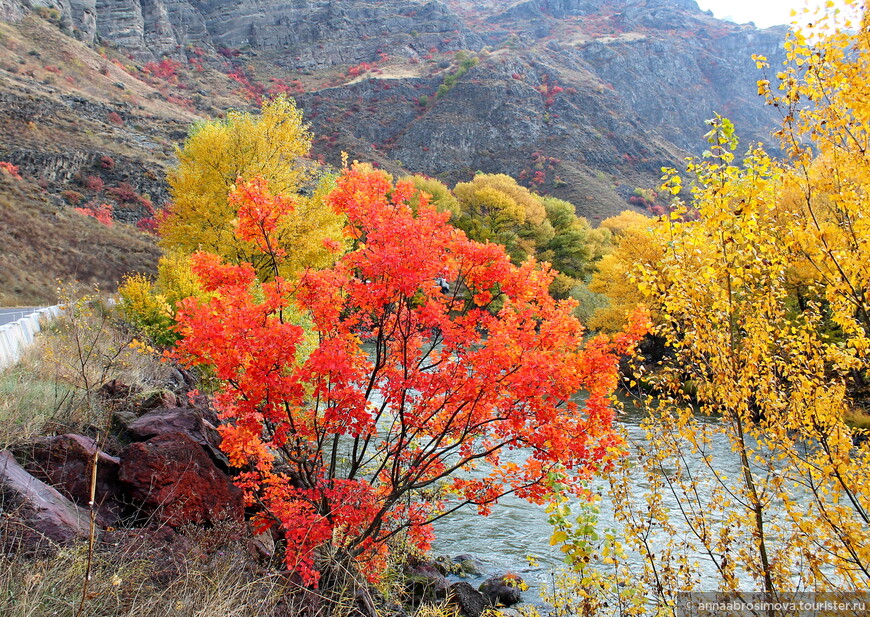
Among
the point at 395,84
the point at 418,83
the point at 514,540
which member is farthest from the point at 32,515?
the point at 418,83

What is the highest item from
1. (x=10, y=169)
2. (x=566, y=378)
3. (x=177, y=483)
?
(x=10, y=169)

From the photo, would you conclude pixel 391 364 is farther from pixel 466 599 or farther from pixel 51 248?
pixel 51 248

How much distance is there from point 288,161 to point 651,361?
1900cm

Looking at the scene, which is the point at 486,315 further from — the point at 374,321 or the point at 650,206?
the point at 650,206

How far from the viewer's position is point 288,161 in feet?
69.0

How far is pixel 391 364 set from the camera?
22.8 feet

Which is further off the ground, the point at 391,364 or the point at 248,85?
the point at 248,85

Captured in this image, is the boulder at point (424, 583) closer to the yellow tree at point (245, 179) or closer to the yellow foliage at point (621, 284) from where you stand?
the yellow tree at point (245, 179)

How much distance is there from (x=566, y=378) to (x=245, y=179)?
16284 millimetres

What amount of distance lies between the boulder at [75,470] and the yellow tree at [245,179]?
40.4 ft

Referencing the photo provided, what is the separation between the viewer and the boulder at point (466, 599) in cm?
763

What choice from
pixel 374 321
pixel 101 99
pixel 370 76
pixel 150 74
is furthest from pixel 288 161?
pixel 370 76

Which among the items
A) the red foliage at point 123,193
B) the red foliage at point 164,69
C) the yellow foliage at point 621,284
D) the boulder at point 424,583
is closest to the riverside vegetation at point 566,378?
the boulder at point 424,583

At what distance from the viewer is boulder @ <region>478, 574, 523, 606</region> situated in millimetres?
8172
